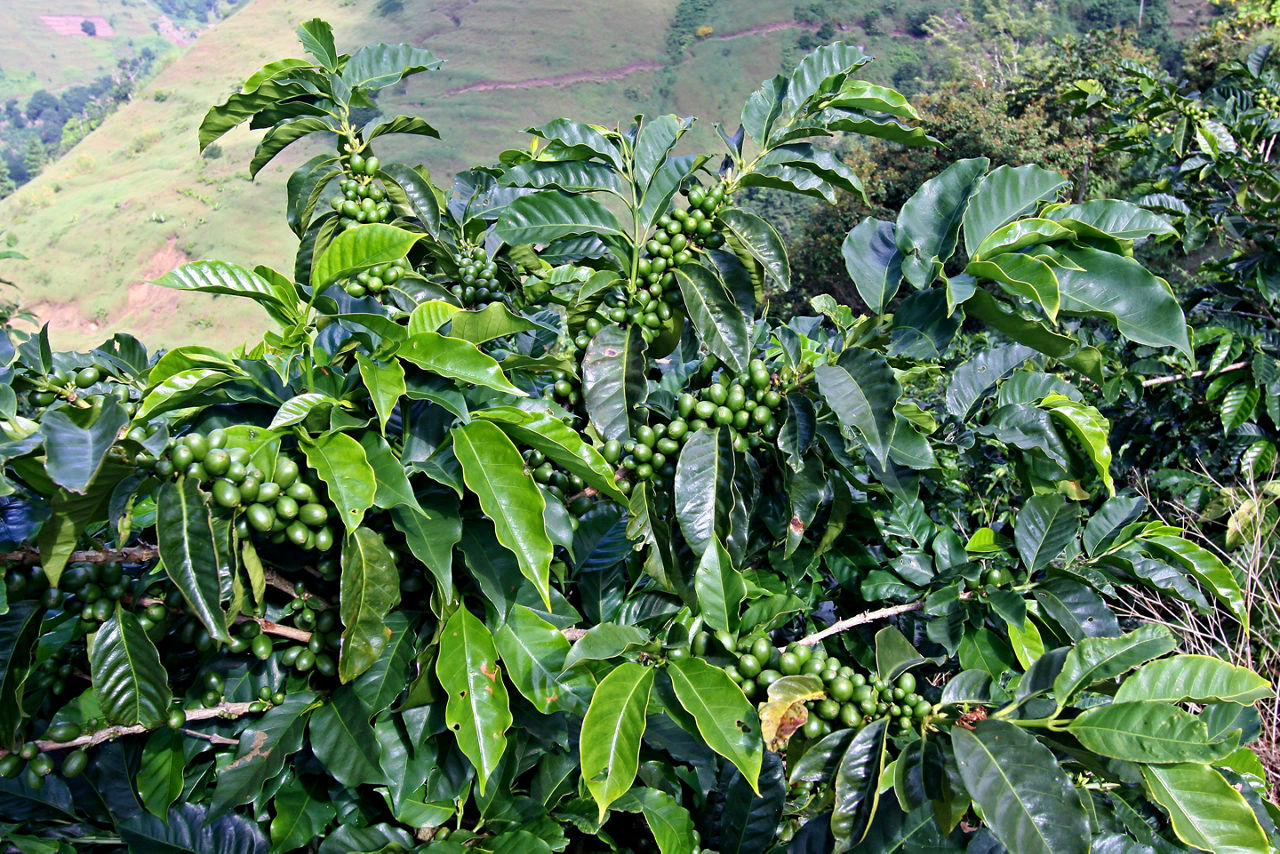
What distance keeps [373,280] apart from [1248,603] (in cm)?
350

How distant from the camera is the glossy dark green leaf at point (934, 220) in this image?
1110 mm

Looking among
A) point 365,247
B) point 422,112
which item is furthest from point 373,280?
point 422,112

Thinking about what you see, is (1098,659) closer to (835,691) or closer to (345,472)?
(835,691)

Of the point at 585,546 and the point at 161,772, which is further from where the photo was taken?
the point at 585,546

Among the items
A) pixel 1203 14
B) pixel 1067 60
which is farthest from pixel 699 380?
pixel 1203 14

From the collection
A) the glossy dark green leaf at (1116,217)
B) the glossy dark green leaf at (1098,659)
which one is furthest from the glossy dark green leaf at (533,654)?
the glossy dark green leaf at (1116,217)

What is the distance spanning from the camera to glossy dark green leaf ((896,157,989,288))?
1.11 metres

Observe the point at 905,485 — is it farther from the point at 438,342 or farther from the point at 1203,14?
the point at 1203,14

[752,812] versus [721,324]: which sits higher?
[721,324]

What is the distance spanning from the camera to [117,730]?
3.30 feet

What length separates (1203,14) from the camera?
21.2m

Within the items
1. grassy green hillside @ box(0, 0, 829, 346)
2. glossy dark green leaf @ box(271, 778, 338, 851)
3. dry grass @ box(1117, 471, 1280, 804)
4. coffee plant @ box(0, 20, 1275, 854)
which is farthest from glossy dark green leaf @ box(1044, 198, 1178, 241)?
grassy green hillside @ box(0, 0, 829, 346)

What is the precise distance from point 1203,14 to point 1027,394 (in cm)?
2817

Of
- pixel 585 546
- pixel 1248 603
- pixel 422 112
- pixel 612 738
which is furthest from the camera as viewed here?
pixel 422 112
